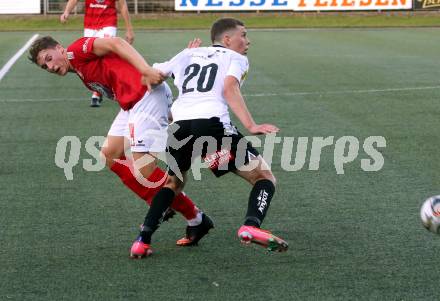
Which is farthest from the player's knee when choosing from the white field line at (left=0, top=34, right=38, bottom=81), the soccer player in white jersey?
the white field line at (left=0, top=34, right=38, bottom=81)

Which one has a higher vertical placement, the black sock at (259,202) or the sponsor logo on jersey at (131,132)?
the sponsor logo on jersey at (131,132)

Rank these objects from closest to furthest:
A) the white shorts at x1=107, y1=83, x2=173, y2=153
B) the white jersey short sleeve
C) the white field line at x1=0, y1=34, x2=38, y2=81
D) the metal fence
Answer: the white jersey short sleeve < the white shorts at x1=107, y1=83, x2=173, y2=153 < the white field line at x1=0, y1=34, x2=38, y2=81 < the metal fence

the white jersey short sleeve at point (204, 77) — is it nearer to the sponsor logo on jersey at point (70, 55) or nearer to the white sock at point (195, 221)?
the sponsor logo on jersey at point (70, 55)

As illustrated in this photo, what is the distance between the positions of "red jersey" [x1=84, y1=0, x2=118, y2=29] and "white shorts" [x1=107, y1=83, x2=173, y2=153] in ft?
26.8

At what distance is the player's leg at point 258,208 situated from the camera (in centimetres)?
567

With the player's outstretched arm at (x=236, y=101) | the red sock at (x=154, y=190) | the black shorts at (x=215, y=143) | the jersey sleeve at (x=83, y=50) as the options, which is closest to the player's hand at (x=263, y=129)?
the player's outstretched arm at (x=236, y=101)

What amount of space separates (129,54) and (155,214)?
1035 mm

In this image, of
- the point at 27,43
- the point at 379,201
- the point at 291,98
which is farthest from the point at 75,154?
the point at 27,43

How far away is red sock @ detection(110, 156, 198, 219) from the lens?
6496mm

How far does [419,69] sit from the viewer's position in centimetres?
1773

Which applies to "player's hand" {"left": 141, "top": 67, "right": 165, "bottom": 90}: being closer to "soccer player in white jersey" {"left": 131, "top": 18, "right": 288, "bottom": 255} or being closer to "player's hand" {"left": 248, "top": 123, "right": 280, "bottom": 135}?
"soccer player in white jersey" {"left": 131, "top": 18, "right": 288, "bottom": 255}

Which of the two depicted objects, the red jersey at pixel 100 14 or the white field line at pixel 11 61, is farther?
the white field line at pixel 11 61

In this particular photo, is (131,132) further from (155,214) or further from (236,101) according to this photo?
(236,101)

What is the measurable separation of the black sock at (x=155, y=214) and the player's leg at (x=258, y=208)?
49 centimetres
